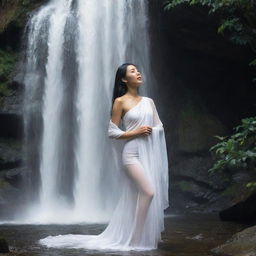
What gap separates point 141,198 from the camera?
196 inches

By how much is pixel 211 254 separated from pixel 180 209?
7.58 meters

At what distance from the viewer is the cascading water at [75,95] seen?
11.8m

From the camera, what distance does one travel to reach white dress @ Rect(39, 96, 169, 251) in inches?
199

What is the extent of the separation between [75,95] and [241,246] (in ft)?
28.1

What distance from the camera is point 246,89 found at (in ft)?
46.0

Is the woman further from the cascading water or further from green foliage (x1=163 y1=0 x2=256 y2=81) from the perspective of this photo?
the cascading water

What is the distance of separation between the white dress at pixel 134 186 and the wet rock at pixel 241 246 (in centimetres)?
70

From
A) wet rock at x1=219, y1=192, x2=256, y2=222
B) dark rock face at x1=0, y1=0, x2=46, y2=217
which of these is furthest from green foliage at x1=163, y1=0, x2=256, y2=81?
dark rock face at x1=0, y1=0, x2=46, y2=217

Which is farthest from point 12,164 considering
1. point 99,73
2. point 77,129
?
point 99,73

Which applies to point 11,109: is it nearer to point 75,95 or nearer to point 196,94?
point 75,95

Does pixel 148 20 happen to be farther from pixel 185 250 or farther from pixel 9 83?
pixel 185 250

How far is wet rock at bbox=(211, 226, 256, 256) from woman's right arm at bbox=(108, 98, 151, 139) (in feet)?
4.42

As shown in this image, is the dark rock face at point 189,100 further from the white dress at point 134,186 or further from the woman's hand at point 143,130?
the woman's hand at point 143,130

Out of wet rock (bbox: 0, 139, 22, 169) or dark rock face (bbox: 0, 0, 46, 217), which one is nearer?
dark rock face (bbox: 0, 0, 46, 217)
